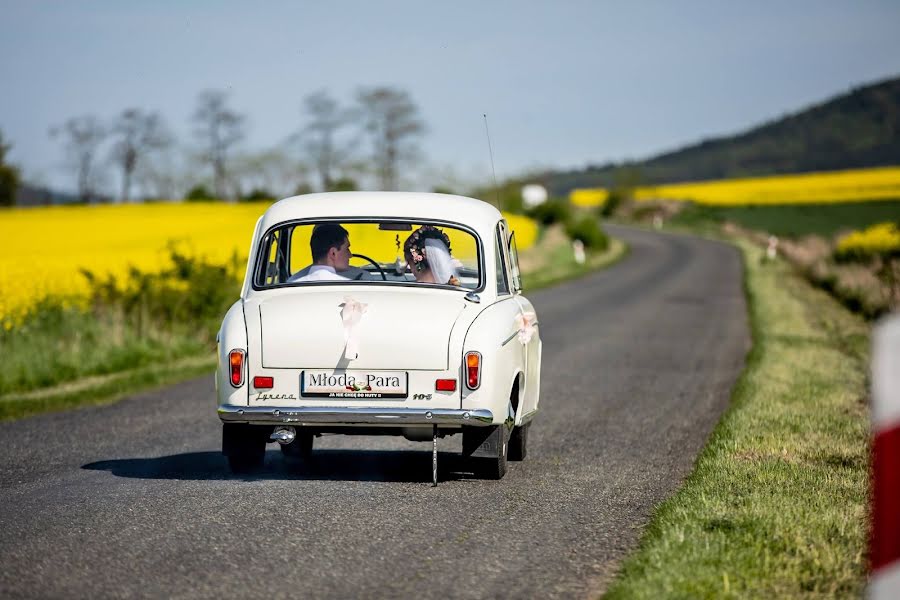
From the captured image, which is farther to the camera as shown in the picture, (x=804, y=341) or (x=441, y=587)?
(x=804, y=341)

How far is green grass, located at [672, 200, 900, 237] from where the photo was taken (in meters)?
81.1

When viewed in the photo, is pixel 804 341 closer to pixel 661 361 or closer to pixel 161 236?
pixel 661 361

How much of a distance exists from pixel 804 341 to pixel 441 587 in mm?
14335

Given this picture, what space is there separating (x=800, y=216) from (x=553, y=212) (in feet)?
61.9

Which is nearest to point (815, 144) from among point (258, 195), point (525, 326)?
point (258, 195)

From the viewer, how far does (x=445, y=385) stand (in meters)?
7.32

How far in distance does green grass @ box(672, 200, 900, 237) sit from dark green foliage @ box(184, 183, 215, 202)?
35503 millimetres

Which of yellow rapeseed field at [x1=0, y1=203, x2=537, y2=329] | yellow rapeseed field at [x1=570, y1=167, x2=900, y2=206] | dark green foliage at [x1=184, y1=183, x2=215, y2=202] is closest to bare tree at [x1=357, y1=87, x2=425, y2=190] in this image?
yellow rapeseed field at [x1=0, y1=203, x2=537, y2=329]

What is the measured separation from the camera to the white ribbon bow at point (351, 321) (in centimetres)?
732

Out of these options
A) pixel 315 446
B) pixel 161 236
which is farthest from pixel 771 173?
pixel 315 446

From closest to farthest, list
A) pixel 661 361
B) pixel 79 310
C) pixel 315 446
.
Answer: pixel 315 446 → pixel 661 361 → pixel 79 310

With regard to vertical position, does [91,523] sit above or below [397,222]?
below

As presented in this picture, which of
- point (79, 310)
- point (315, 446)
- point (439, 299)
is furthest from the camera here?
point (79, 310)

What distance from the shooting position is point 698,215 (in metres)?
102
